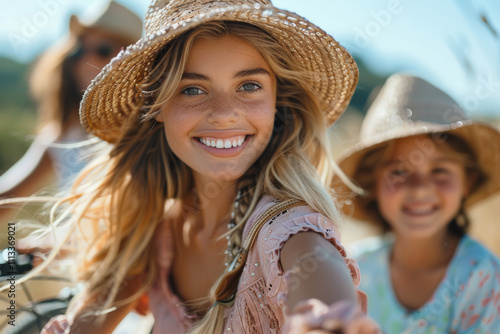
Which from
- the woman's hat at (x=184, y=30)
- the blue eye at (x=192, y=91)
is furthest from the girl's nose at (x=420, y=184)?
the blue eye at (x=192, y=91)

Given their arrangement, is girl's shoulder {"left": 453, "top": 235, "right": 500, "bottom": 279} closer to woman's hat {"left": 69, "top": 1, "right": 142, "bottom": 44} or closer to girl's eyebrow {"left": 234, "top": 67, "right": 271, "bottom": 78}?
girl's eyebrow {"left": 234, "top": 67, "right": 271, "bottom": 78}

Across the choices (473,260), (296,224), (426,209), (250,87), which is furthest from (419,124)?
(296,224)

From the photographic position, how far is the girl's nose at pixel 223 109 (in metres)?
1.66

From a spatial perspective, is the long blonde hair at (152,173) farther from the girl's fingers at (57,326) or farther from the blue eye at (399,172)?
the blue eye at (399,172)

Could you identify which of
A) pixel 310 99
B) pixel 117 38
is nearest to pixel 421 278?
pixel 310 99

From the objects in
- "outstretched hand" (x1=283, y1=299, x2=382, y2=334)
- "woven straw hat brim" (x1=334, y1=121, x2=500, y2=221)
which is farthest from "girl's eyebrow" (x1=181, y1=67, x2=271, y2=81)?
"woven straw hat brim" (x1=334, y1=121, x2=500, y2=221)

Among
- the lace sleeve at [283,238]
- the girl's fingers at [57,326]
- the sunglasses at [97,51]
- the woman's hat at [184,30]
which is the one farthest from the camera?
the sunglasses at [97,51]

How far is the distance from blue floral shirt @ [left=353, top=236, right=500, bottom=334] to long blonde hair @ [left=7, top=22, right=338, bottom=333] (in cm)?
91

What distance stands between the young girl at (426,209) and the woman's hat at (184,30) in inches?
29.0

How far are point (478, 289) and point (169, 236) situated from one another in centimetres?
136

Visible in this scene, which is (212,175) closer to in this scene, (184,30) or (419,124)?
(184,30)

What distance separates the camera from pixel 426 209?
262 centimetres

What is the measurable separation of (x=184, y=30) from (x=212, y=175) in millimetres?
448

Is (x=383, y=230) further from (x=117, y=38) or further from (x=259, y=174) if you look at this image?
(x=117, y=38)
